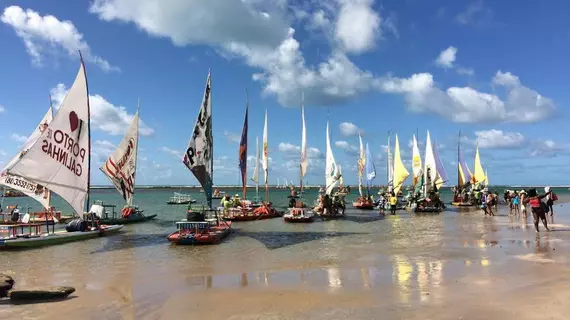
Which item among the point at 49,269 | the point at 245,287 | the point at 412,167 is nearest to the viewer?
the point at 245,287

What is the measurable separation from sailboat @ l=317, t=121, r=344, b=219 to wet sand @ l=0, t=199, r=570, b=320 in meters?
14.8

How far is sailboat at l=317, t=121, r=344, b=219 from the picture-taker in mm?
36438

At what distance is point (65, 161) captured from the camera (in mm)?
19875

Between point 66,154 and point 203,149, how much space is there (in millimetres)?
6186

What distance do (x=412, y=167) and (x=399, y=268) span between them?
42478 mm

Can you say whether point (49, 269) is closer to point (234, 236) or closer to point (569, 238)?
point (234, 236)

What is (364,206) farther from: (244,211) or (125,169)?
(125,169)

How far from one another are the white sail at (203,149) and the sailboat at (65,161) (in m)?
5.45

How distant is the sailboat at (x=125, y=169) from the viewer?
31391mm

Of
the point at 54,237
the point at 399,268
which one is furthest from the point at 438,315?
the point at 54,237

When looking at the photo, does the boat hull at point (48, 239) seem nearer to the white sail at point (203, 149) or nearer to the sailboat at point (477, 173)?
the white sail at point (203, 149)

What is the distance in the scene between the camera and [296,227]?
28.5 m

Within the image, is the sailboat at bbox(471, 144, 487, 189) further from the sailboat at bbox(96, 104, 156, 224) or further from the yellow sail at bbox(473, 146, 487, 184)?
the sailboat at bbox(96, 104, 156, 224)

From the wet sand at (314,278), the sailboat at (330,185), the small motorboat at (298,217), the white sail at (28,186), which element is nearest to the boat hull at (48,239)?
the wet sand at (314,278)
